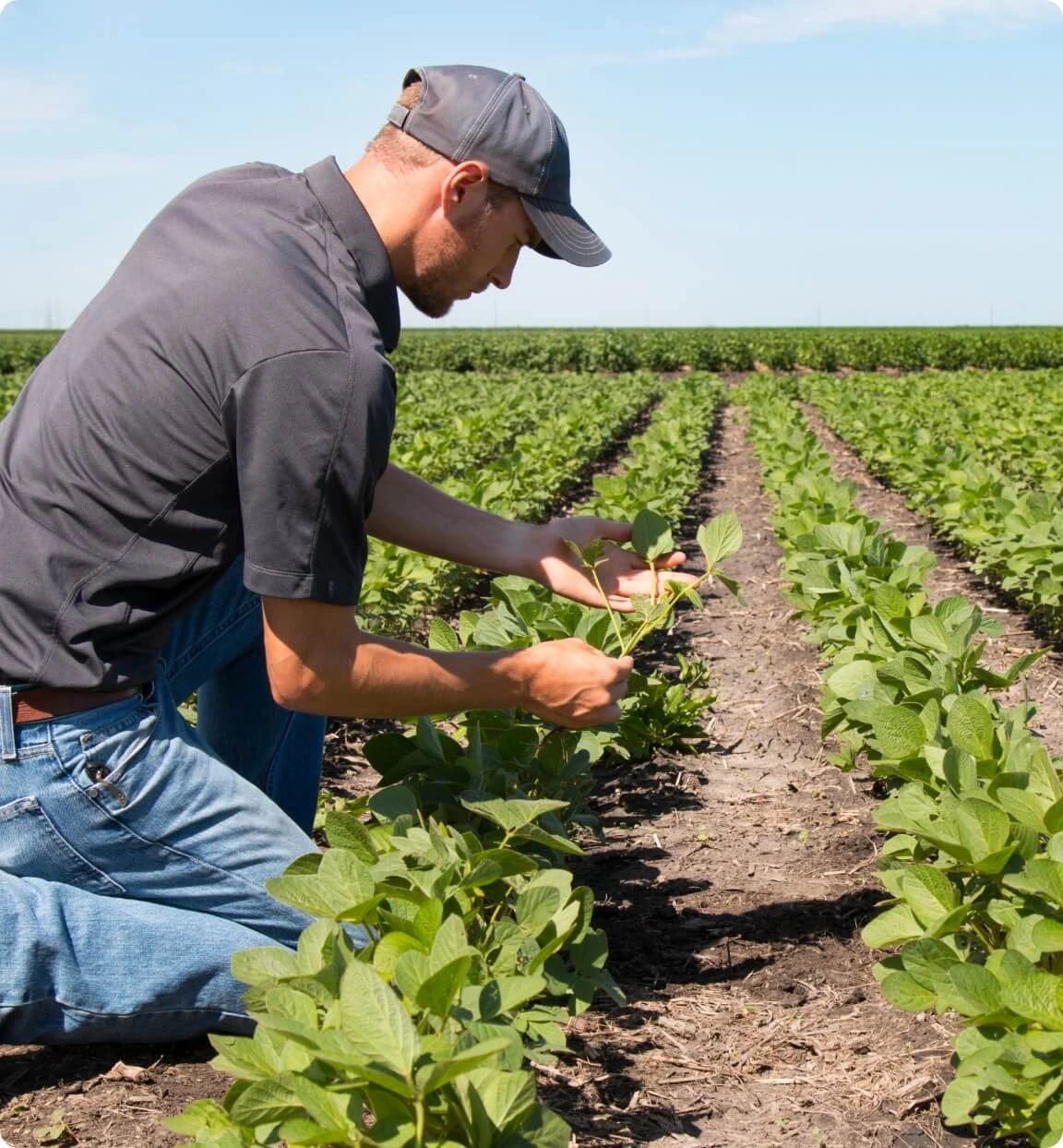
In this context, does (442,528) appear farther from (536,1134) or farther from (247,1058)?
(536,1134)

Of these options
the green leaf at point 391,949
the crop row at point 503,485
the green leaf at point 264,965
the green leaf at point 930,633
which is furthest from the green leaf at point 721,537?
the crop row at point 503,485

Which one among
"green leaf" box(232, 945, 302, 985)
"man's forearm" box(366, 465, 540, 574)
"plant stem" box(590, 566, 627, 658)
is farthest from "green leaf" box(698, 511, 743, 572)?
"green leaf" box(232, 945, 302, 985)

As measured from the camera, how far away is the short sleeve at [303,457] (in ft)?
6.53

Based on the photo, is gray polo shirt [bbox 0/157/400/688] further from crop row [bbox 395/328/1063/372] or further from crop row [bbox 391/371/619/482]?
crop row [bbox 395/328/1063/372]

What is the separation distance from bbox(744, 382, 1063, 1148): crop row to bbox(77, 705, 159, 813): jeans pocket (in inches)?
52.1

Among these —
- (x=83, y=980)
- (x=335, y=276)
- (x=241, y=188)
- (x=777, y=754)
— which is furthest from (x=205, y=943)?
(x=777, y=754)

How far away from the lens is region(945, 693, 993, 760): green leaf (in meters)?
2.36

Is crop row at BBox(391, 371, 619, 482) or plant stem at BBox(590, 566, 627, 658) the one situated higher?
crop row at BBox(391, 371, 619, 482)

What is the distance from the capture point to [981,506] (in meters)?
6.72

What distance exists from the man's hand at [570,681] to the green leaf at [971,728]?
2.03 ft

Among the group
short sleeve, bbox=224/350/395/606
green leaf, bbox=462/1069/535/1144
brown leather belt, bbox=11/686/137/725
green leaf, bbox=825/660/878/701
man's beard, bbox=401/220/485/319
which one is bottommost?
green leaf, bbox=462/1069/535/1144

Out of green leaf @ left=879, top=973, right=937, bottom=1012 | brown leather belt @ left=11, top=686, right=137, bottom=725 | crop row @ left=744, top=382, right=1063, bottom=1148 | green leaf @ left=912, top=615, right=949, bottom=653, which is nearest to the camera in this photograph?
crop row @ left=744, top=382, right=1063, bottom=1148

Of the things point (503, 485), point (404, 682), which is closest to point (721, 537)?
point (404, 682)

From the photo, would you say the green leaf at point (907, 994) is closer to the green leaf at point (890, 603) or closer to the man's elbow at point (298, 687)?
the man's elbow at point (298, 687)
